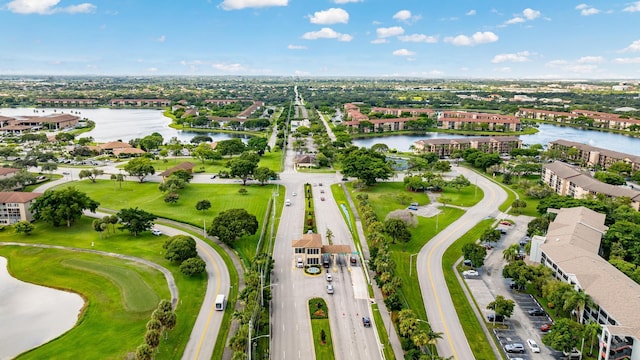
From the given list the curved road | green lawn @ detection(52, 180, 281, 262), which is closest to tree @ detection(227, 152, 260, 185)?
green lawn @ detection(52, 180, 281, 262)

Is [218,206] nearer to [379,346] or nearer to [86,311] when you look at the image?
[86,311]

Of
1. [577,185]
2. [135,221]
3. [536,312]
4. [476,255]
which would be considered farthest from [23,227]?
[577,185]

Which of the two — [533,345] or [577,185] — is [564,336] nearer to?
[533,345]

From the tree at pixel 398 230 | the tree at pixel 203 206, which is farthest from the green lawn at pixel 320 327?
the tree at pixel 203 206

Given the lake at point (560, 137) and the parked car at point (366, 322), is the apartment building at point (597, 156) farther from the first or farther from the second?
the parked car at point (366, 322)

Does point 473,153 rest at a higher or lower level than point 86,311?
higher

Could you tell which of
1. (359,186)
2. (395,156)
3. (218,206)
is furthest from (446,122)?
(218,206)

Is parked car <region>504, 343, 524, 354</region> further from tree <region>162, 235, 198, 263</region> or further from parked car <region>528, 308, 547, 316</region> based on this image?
tree <region>162, 235, 198, 263</region>
